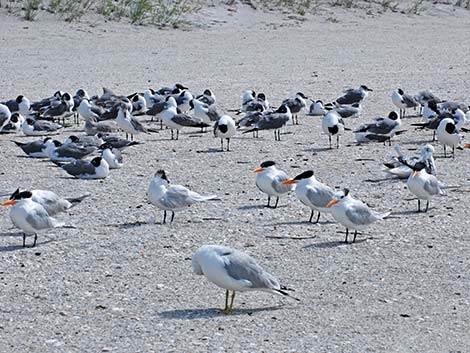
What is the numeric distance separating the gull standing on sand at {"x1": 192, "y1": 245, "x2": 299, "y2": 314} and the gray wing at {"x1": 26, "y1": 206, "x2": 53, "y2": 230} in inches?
89.3

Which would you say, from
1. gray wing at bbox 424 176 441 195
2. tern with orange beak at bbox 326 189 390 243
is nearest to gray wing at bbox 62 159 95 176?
tern with orange beak at bbox 326 189 390 243

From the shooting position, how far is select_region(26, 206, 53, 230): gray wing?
9.87m

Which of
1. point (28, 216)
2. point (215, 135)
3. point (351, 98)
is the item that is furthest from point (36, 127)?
point (28, 216)

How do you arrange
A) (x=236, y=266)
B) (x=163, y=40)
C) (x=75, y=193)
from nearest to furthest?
1. (x=236, y=266)
2. (x=75, y=193)
3. (x=163, y=40)

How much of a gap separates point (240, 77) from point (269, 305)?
15994mm

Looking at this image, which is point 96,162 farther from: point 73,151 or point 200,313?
point 200,313

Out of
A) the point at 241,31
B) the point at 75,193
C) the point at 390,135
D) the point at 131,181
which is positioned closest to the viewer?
the point at 75,193

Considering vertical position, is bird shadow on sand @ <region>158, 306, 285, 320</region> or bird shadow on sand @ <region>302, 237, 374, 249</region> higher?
bird shadow on sand @ <region>302, 237, 374, 249</region>

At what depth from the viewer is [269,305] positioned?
8.46 metres

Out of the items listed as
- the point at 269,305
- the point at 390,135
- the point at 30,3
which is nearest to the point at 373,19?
the point at 30,3

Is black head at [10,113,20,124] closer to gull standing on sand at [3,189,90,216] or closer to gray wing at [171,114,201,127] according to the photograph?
gray wing at [171,114,201,127]

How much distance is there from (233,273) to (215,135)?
7816 millimetres

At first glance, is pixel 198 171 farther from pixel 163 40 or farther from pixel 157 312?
pixel 163 40

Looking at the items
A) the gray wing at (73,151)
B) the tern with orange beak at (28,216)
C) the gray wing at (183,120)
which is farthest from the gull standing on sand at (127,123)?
the tern with orange beak at (28,216)
